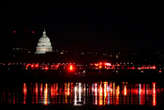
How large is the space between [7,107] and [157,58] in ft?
435

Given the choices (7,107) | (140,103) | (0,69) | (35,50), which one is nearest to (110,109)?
(140,103)

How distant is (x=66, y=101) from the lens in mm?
39906

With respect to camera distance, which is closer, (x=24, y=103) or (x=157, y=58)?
(x=24, y=103)

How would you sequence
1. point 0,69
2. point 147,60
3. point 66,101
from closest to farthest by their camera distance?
point 66,101 < point 0,69 < point 147,60

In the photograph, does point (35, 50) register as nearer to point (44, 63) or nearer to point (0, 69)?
point (44, 63)


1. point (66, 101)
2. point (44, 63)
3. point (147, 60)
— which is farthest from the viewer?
point (147, 60)

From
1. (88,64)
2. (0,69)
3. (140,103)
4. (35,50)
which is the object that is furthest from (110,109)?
(35,50)

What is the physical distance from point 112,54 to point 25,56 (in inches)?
1161

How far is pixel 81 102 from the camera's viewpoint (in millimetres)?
39031

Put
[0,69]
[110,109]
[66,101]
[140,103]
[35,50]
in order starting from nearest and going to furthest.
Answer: [110,109]
[140,103]
[66,101]
[0,69]
[35,50]

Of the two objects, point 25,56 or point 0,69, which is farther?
point 25,56

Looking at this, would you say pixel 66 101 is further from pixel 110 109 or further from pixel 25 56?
pixel 25 56

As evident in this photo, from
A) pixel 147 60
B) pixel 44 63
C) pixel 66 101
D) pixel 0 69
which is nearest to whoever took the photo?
pixel 66 101

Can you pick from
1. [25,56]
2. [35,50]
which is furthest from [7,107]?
[35,50]
